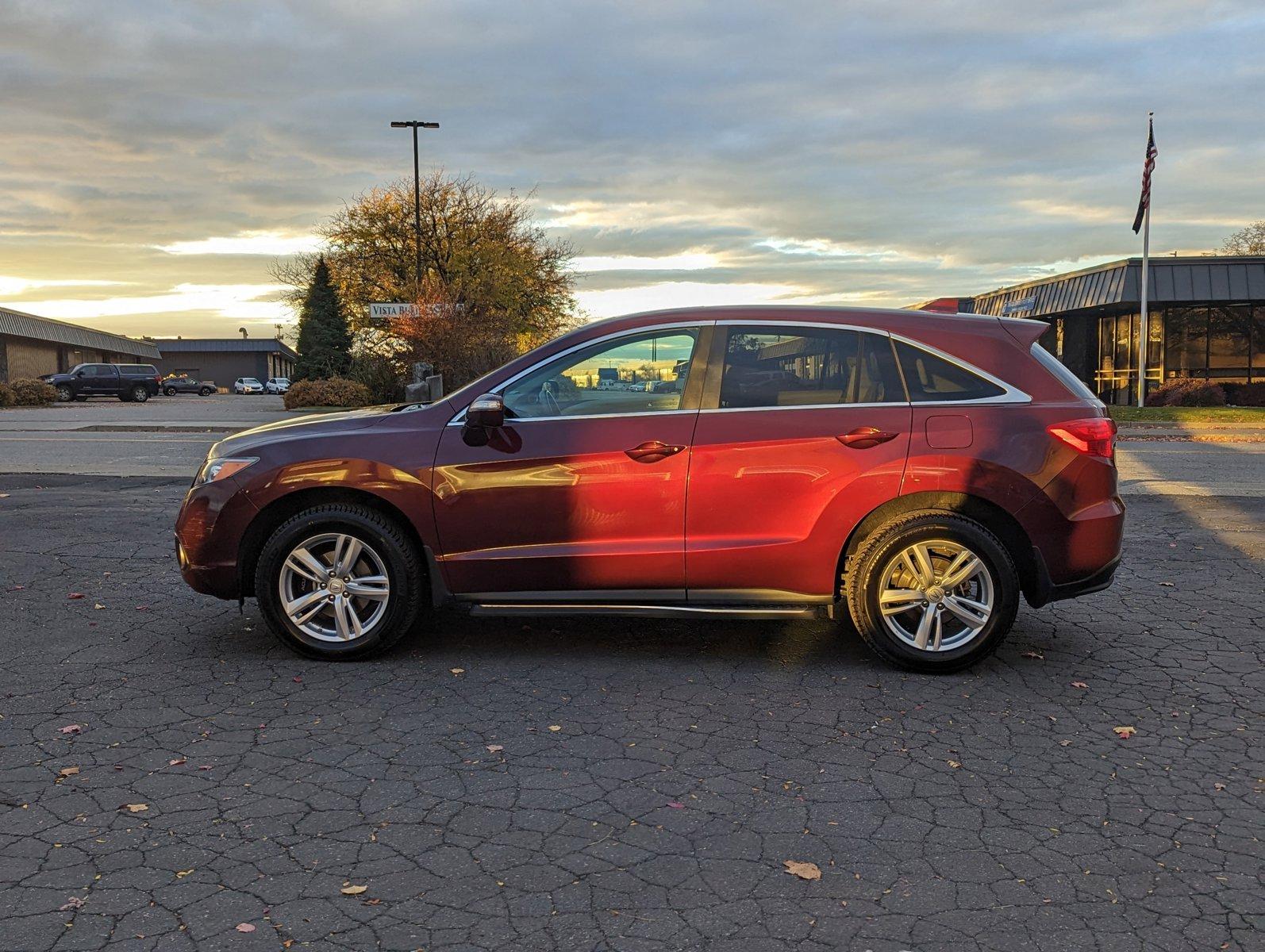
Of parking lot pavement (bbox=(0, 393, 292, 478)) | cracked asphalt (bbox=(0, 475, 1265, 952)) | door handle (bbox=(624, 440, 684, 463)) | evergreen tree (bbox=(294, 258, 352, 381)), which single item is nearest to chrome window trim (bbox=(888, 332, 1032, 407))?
door handle (bbox=(624, 440, 684, 463))

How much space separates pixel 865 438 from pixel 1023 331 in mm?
1037

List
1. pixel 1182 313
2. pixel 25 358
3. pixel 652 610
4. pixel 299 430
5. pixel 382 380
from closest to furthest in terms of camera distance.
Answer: pixel 652 610
pixel 299 430
pixel 1182 313
pixel 382 380
pixel 25 358

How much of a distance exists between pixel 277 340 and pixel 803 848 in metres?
121

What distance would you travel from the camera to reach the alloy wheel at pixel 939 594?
524 cm

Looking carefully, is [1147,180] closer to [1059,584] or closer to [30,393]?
[1059,584]

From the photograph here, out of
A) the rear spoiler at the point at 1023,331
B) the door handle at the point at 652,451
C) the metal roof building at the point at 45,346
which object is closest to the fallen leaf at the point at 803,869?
the door handle at the point at 652,451

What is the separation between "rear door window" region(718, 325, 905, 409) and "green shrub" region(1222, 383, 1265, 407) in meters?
34.3

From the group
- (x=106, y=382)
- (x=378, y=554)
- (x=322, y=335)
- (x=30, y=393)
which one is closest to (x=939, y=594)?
(x=378, y=554)

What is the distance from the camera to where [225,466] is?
220 inches

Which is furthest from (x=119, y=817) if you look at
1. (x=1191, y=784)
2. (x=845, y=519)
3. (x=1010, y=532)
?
(x=1010, y=532)

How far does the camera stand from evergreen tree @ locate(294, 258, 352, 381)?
1845 inches

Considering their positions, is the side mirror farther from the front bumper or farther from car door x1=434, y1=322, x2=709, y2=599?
the front bumper

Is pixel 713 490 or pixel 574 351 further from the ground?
pixel 574 351

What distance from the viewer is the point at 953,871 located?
3250 mm
